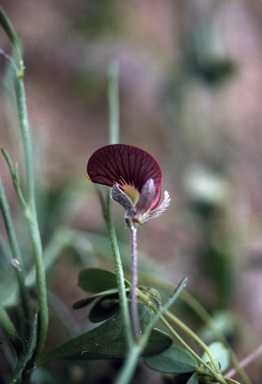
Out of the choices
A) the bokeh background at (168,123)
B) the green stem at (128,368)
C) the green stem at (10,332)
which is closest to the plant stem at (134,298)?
the green stem at (128,368)

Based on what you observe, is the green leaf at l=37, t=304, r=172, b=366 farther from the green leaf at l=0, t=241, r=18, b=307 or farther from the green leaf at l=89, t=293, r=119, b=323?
the green leaf at l=0, t=241, r=18, b=307

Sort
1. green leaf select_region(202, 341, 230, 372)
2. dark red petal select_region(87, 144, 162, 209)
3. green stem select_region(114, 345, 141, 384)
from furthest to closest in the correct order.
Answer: green leaf select_region(202, 341, 230, 372) → dark red petal select_region(87, 144, 162, 209) → green stem select_region(114, 345, 141, 384)

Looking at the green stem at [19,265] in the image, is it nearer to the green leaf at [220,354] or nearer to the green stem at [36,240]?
the green stem at [36,240]

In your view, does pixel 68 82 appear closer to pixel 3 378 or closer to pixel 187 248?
pixel 187 248

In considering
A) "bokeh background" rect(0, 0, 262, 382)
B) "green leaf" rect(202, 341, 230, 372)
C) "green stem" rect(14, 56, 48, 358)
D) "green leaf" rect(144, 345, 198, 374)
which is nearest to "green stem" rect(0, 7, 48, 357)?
"green stem" rect(14, 56, 48, 358)

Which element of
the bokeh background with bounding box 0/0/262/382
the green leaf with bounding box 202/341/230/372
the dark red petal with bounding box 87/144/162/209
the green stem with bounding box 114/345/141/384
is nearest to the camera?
the green stem with bounding box 114/345/141/384

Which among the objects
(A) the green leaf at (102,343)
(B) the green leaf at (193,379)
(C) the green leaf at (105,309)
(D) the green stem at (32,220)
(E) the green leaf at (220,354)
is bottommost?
(E) the green leaf at (220,354)
